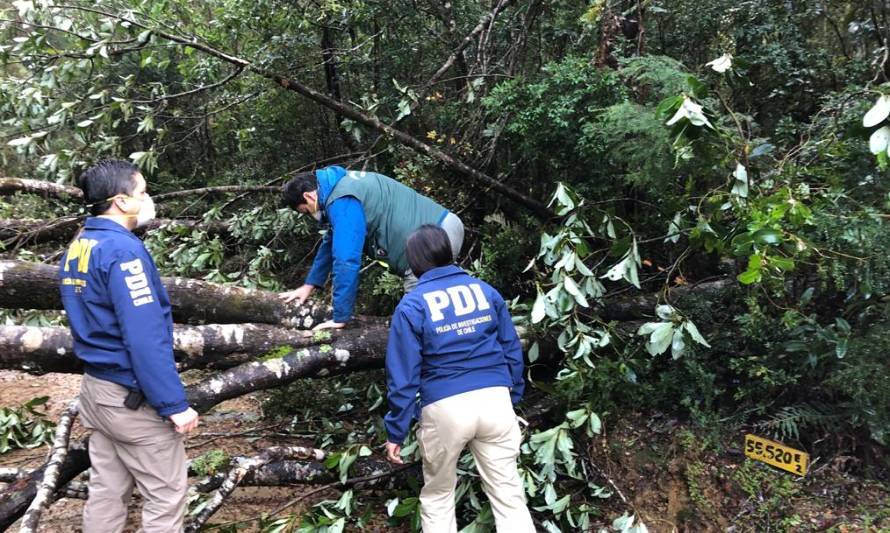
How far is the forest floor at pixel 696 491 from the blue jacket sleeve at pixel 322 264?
4.21ft

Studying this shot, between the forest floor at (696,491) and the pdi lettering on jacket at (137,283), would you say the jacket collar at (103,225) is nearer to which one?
→ the pdi lettering on jacket at (137,283)

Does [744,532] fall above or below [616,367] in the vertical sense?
below

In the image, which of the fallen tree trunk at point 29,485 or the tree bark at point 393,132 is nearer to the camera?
the fallen tree trunk at point 29,485

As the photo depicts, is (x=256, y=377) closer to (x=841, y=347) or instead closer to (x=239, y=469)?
(x=239, y=469)

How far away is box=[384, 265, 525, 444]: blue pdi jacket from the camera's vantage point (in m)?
2.37

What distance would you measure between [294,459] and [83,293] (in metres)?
1.52

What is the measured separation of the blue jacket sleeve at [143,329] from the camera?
2.07 meters

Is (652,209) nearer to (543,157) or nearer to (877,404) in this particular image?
(543,157)

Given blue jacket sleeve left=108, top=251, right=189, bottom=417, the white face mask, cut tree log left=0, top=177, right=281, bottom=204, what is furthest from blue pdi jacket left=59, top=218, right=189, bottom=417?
cut tree log left=0, top=177, right=281, bottom=204

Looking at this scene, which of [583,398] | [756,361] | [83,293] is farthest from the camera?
[583,398]

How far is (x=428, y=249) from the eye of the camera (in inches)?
98.6

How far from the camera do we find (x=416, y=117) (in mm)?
5395

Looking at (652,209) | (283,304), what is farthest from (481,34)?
(283,304)

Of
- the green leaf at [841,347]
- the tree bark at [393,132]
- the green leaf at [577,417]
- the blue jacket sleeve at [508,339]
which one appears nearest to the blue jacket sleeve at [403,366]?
the blue jacket sleeve at [508,339]
